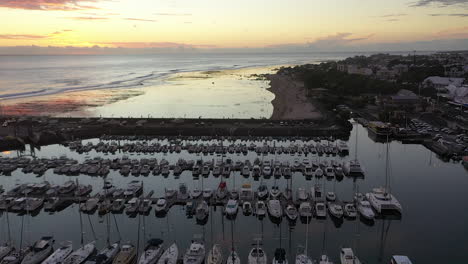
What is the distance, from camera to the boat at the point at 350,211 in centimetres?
1897

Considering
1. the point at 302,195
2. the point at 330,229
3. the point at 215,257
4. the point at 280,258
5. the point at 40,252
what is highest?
the point at 302,195

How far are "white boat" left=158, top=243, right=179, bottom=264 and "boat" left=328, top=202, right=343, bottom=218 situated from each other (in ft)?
27.5

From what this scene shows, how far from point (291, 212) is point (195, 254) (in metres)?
6.01

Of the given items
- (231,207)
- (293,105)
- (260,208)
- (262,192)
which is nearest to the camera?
(260,208)

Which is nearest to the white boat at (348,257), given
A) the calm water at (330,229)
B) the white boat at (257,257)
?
the calm water at (330,229)

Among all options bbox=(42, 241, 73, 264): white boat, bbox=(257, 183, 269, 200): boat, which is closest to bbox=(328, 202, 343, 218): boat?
bbox=(257, 183, 269, 200): boat

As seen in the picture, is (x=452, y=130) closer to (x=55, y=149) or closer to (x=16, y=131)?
Result: (x=55, y=149)

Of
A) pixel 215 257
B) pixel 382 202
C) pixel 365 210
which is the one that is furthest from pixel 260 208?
pixel 382 202

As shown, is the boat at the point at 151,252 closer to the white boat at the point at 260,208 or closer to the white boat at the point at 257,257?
the white boat at the point at 257,257

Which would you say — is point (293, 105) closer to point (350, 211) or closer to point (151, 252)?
point (350, 211)

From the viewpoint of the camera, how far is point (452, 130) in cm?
3509

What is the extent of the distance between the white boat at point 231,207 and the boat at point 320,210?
4.22 meters

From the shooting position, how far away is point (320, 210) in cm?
1912

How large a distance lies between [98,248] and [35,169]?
1326cm
